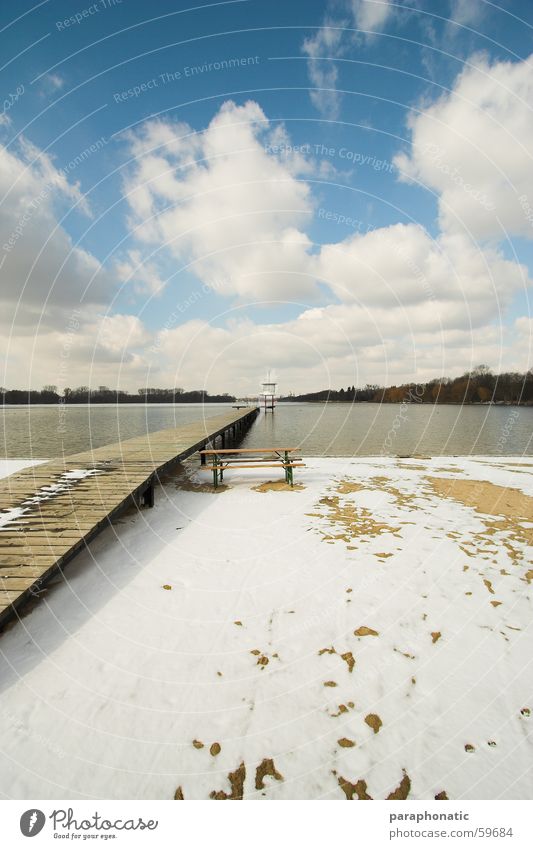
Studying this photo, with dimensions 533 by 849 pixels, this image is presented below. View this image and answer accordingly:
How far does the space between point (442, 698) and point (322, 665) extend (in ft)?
3.12

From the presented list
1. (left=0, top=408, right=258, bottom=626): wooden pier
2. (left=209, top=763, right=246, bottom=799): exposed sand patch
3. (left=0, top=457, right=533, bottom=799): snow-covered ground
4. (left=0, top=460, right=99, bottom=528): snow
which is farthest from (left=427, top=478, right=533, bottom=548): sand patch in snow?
(left=0, top=460, right=99, bottom=528): snow

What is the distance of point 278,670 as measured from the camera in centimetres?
303

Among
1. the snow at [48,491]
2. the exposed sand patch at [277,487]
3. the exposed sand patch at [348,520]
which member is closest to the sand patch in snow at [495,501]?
the exposed sand patch at [348,520]

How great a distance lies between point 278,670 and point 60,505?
4.46 meters

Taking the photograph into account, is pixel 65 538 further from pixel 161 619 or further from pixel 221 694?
pixel 221 694

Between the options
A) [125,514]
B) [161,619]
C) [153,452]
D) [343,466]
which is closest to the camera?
[161,619]

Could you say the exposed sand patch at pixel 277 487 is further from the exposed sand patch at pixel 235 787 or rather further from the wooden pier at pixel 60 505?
the exposed sand patch at pixel 235 787

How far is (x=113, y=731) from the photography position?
2.51 m

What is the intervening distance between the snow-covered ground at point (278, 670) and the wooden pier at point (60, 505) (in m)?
0.53

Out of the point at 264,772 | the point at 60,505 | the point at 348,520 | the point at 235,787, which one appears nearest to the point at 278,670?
the point at 264,772

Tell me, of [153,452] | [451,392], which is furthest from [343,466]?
[451,392]

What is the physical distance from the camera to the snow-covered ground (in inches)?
88.7

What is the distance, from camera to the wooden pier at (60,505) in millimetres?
3707

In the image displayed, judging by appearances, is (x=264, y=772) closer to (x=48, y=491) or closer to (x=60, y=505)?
(x=60, y=505)
